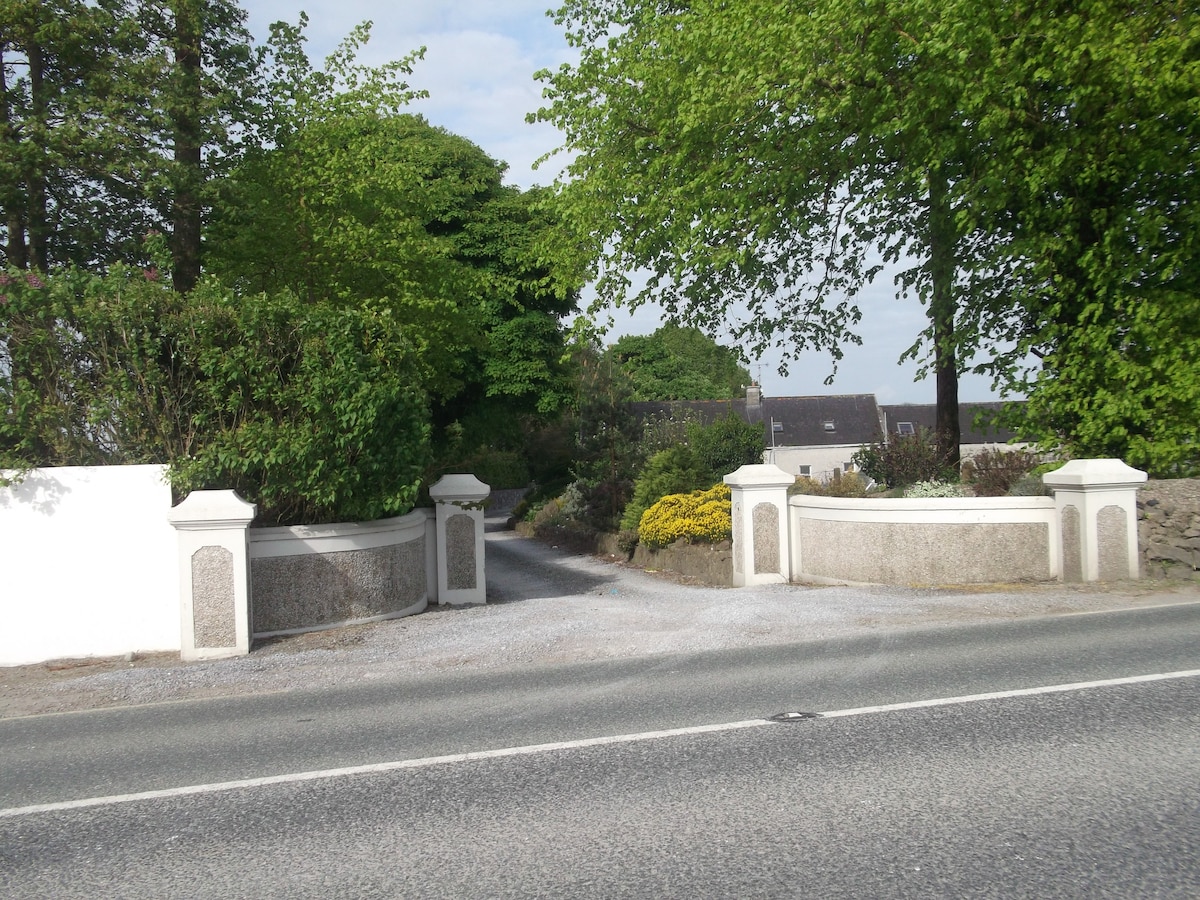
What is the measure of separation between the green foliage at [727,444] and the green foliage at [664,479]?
3037 mm

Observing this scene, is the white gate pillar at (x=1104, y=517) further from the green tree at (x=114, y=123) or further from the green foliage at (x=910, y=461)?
the green tree at (x=114, y=123)

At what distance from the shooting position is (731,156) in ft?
54.3

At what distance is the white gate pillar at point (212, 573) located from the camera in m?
9.94

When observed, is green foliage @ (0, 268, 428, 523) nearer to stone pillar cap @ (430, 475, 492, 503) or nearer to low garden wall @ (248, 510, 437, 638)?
low garden wall @ (248, 510, 437, 638)

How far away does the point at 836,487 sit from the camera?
18.6 m

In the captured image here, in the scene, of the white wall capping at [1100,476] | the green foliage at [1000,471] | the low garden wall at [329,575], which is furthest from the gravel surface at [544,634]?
the green foliage at [1000,471]

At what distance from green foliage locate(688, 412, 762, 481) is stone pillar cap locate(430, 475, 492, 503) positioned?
12178 mm

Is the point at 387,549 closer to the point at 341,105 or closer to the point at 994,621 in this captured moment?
the point at 994,621

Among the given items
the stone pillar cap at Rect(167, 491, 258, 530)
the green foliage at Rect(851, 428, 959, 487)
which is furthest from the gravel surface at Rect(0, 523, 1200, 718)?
the green foliage at Rect(851, 428, 959, 487)

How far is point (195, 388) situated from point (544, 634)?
4.68 meters

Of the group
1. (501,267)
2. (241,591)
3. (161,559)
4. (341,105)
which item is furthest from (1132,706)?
(501,267)

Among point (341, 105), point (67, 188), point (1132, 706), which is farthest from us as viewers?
point (341, 105)

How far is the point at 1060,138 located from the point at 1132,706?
10.8m

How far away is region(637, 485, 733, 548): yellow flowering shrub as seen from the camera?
1819 centimetres
